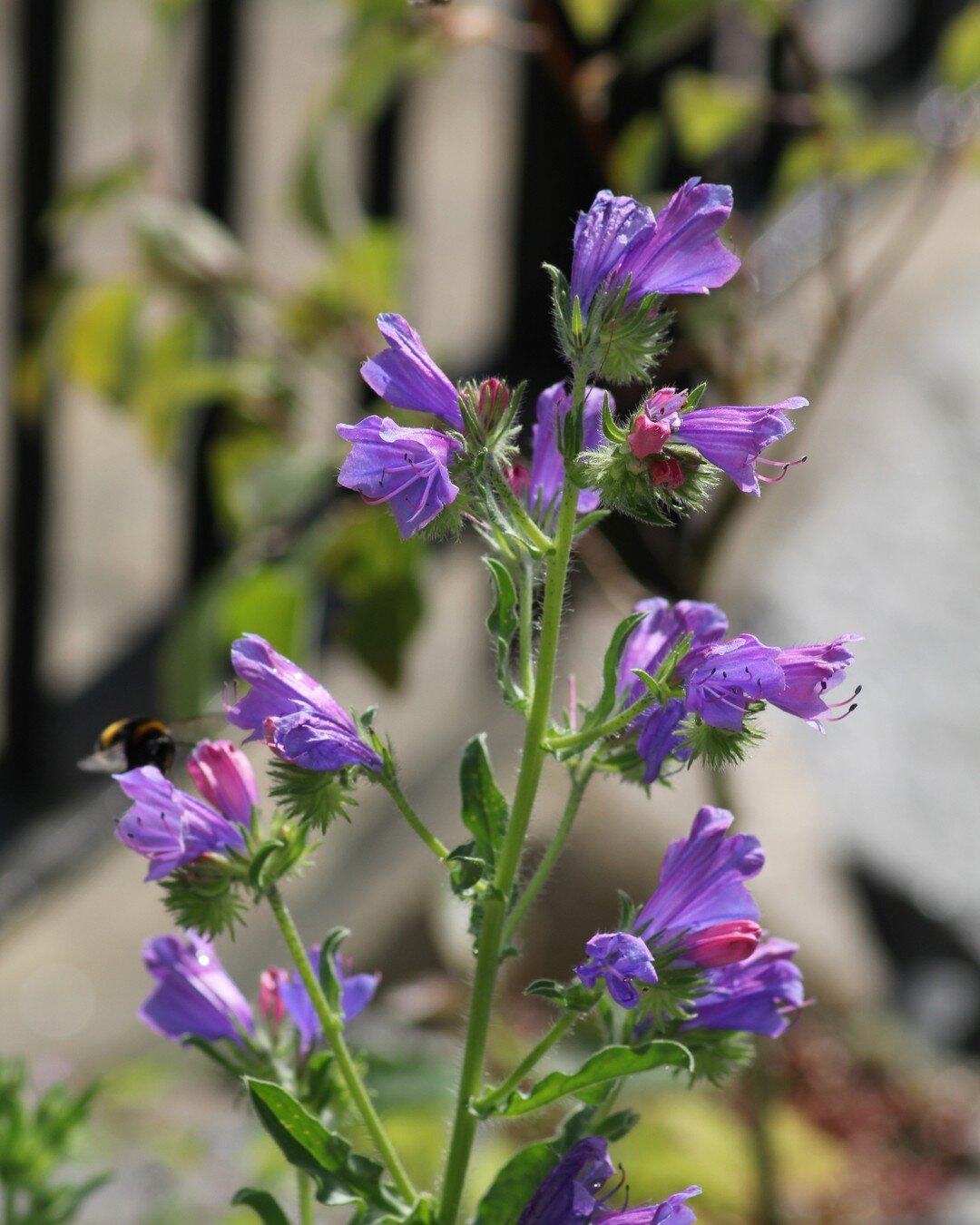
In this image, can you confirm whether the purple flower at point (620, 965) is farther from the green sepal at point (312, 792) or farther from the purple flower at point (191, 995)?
the purple flower at point (191, 995)

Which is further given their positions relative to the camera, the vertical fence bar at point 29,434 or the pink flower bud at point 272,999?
the vertical fence bar at point 29,434

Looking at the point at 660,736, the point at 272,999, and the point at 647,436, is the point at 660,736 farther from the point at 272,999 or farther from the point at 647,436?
the point at 272,999

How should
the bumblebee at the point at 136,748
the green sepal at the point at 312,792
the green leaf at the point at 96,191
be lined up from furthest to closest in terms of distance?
the green leaf at the point at 96,191
the bumblebee at the point at 136,748
the green sepal at the point at 312,792

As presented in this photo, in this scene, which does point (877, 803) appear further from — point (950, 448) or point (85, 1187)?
point (85, 1187)

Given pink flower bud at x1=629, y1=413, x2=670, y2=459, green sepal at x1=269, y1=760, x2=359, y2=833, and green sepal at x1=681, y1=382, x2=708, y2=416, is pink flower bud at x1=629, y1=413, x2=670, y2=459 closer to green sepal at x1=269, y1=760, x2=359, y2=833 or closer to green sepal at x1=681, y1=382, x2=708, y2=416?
green sepal at x1=681, y1=382, x2=708, y2=416

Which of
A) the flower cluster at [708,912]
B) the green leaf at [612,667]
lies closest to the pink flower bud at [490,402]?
the green leaf at [612,667]
